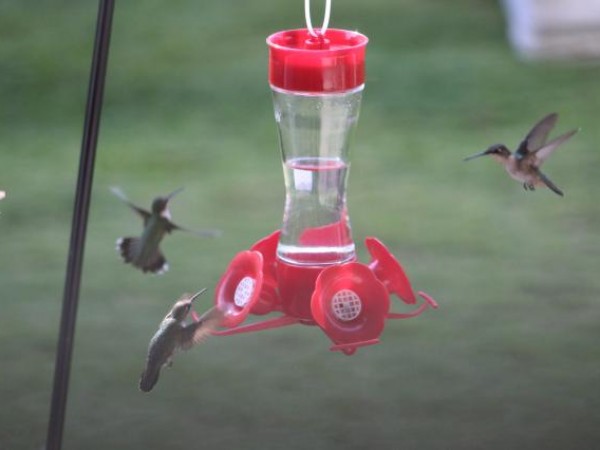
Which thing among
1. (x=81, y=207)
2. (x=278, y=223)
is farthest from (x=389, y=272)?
(x=278, y=223)

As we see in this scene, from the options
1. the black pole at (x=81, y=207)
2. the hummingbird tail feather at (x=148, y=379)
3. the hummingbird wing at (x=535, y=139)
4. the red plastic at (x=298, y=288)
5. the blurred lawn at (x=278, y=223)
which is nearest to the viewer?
the black pole at (x=81, y=207)

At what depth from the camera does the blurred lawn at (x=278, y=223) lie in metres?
3.57

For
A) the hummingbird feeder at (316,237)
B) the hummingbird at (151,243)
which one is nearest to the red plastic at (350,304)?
the hummingbird feeder at (316,237)

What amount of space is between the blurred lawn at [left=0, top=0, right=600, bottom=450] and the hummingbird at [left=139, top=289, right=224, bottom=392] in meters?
1.67

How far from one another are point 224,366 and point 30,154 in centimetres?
281

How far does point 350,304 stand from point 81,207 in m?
0.45

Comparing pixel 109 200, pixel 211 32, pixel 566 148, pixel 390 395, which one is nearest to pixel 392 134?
pixel 566 148

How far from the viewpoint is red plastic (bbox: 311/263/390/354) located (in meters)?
1.77

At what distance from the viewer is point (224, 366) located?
388 cm

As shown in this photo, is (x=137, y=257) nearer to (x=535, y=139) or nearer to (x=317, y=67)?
(x=317, y=67)

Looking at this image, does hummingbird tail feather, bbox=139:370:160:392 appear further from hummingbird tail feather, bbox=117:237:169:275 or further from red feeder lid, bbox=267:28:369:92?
red feeder lid, bbox=267:28:369:92

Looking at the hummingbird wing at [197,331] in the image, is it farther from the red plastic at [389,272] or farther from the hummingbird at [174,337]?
the red plastic at [389,272]

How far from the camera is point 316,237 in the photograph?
193 centimetres

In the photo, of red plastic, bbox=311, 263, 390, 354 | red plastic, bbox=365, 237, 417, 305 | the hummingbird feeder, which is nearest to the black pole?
the hummingbird feeder
